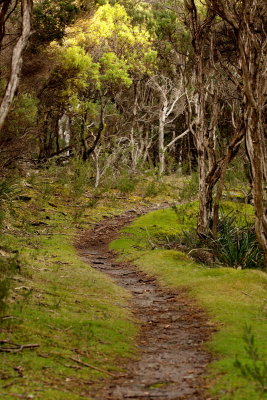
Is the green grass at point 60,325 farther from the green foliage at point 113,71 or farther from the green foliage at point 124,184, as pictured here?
the green foliage at point 113,71

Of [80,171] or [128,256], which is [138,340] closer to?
[128,256]

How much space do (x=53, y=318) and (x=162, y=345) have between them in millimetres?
1488

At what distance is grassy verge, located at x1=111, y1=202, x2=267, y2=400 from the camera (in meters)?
5.57

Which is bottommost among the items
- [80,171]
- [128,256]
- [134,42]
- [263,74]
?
[128,256]

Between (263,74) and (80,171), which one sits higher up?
(263,74)

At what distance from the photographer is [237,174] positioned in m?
22.8

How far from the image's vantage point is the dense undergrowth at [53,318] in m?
5.27

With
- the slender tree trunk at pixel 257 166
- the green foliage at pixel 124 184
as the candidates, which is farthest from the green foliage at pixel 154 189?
the slender tree trunk at pixel 257 166

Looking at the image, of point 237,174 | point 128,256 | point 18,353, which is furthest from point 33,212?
point 18,353

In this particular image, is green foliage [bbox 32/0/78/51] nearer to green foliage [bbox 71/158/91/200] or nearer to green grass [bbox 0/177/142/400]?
green foliage [bbox 71/158/91/200]

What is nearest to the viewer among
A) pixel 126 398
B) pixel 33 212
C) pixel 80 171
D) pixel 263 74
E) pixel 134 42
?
pixel 126 398

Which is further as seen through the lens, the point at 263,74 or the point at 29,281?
the point at 263,74

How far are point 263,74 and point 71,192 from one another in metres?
13.2

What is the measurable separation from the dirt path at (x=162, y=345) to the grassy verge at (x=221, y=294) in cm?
21
